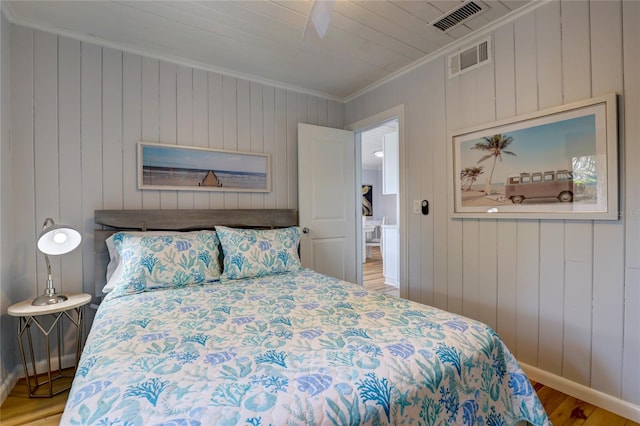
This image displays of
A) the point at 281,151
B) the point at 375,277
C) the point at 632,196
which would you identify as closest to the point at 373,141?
the point at 375,277

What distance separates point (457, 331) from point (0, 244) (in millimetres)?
2608

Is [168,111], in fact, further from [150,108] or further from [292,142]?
[292,142]

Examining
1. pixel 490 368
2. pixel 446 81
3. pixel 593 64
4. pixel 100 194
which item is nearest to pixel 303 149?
pixel 446 81

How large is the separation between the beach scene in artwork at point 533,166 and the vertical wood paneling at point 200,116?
219 centimetres

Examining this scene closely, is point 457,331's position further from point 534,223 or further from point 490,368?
point 534,223

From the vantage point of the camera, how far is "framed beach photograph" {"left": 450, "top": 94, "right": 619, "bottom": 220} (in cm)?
173

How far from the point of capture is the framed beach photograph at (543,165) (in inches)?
68.2

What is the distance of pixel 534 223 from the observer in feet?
6.74

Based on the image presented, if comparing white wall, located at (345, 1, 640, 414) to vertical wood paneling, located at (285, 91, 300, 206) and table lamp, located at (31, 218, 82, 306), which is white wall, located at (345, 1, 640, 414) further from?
table lamp, located at (31, 218, 82, 306)

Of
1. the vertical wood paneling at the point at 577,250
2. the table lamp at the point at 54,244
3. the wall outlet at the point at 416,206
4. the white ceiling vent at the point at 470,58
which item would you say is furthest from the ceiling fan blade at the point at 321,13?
the table lamp at the point at 54,244

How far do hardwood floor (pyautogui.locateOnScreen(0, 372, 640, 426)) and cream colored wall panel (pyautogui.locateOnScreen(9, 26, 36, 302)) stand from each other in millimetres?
683

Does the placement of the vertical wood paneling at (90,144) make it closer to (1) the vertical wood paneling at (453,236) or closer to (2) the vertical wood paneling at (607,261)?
(1) the vertical wood paneling at (453,236)

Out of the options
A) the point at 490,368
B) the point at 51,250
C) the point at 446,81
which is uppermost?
the point at 446,81

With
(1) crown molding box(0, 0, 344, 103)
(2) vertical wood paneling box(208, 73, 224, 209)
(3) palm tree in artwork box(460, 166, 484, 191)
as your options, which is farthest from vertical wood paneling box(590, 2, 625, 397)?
(2) vertical wood paneling box(208, 73, 224, 209)
